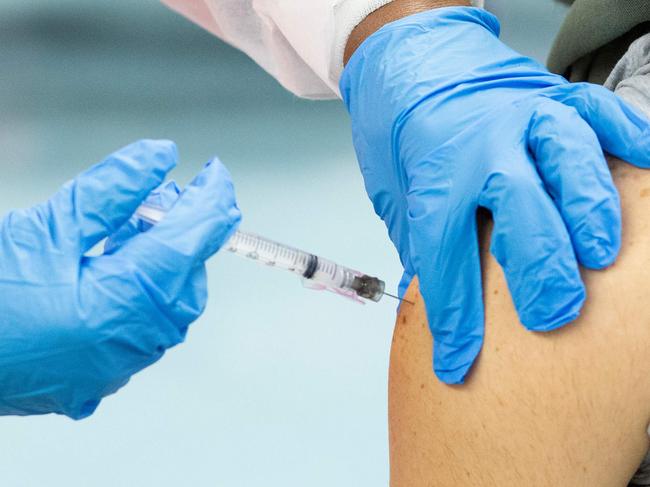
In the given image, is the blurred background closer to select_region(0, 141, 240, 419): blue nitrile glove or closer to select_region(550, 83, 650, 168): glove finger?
select_region(0, 141, 240, 419): blue nitrile glove

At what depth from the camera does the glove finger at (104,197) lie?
2.88ft

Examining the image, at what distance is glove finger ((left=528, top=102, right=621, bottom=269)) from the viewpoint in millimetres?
881

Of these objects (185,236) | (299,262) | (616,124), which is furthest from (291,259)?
(616,124)

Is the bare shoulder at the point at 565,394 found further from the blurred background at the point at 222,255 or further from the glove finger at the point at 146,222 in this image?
the blurred background at the point at 222,255

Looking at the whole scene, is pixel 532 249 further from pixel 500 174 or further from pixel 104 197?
pixel 104 197

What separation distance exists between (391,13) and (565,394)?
748 millimetres

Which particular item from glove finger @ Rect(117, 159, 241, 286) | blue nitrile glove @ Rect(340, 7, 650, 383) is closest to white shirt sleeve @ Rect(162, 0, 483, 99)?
blue nitrile glove @ Rect(340, 7, 650, 383)

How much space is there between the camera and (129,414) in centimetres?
162

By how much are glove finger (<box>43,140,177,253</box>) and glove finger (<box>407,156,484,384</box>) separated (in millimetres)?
335

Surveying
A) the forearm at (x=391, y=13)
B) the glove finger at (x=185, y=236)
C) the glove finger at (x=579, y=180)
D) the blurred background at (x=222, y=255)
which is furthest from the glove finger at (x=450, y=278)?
the blurred background at (x=222, y=255)

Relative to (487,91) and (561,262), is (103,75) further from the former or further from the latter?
(561,262)

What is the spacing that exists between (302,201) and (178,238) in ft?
4.00

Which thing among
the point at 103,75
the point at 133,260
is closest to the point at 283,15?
the point at 133,260

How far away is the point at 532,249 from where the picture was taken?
0.89 meters
